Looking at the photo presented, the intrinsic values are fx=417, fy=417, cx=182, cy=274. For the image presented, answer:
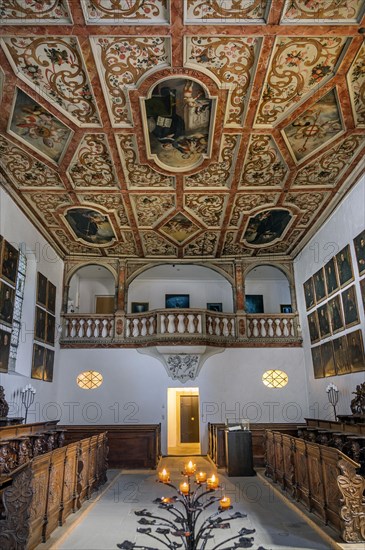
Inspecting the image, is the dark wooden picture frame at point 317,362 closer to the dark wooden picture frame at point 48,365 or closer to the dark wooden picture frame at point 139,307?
the dark wooden picture frame at point 139,307

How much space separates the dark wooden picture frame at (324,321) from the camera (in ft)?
42.8

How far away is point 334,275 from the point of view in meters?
12.3

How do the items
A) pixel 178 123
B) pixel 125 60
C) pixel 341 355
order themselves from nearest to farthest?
pixel 125 60, pixel 178 123, pixel 341 355

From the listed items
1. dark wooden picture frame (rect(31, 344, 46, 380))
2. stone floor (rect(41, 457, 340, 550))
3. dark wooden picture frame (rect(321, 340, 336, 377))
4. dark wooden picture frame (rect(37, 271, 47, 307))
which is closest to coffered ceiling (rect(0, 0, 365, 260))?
dark wooden picture frame (rect(37, 271, 47, 307))

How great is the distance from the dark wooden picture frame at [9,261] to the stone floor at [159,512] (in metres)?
5.63

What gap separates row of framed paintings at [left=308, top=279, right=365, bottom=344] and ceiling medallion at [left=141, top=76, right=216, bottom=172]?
17.3ft

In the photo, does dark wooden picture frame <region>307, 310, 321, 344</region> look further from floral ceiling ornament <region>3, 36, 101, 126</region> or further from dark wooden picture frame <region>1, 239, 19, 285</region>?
floral ceiling ornament <region>3, 36, 101, 126</region>

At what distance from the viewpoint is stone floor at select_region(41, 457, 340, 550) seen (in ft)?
18.4

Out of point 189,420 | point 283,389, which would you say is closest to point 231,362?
point 283,389

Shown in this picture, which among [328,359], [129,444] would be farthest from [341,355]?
[129,444]

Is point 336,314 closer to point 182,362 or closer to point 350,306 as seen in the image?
point 350,306

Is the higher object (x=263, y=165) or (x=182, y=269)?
(x=263, y=165)

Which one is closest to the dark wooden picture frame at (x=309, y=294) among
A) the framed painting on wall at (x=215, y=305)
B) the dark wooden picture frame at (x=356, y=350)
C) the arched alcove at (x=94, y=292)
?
the dark wooden picture frame at (x=356, y=350)

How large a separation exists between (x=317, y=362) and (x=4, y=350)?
9.94 m
